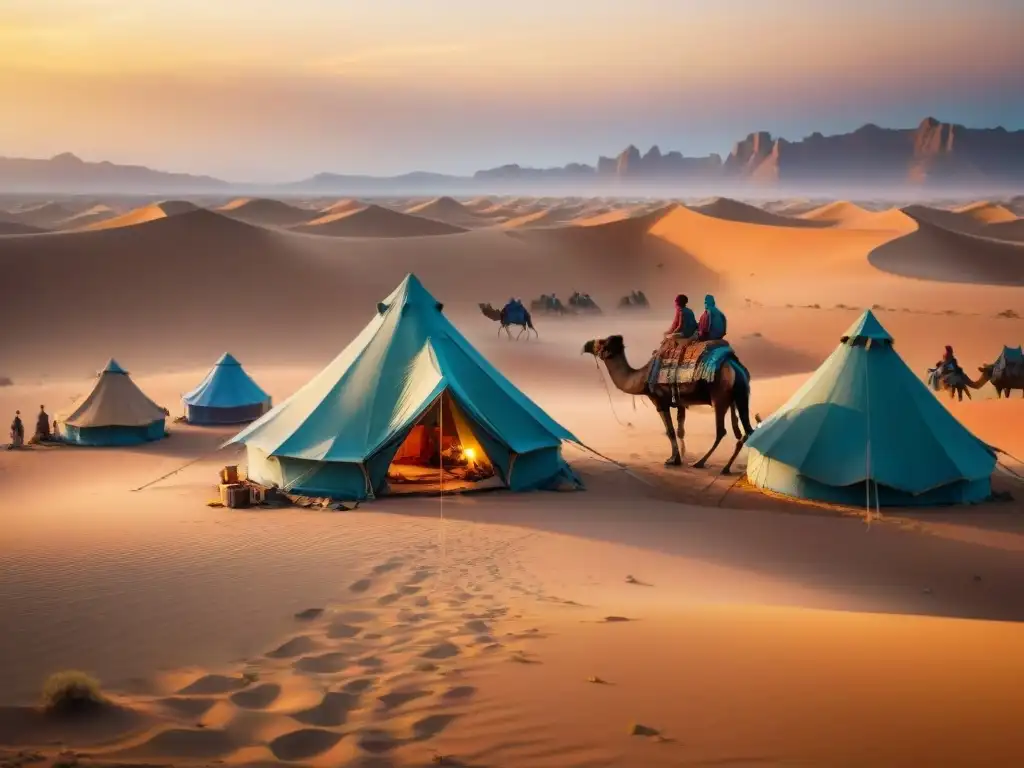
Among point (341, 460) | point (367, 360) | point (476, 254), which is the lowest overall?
point (341, 460)

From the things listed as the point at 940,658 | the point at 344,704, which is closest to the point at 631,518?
the point at 940,658

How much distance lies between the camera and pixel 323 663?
21.7 feet

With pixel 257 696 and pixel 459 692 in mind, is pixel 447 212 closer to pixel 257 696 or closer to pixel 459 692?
pixel 257 696

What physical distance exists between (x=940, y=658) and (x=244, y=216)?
325ft

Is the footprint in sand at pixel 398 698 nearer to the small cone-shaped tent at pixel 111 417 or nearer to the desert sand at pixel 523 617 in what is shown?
the desert sand at pixel 523 617

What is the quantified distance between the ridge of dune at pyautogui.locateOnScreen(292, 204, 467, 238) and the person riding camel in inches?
2494

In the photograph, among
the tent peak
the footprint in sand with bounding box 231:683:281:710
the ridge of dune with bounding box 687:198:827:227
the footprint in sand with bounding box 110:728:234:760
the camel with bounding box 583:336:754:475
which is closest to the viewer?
the footprint in sand with bounding box 110:728:234:760

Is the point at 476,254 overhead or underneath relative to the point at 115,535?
overhead

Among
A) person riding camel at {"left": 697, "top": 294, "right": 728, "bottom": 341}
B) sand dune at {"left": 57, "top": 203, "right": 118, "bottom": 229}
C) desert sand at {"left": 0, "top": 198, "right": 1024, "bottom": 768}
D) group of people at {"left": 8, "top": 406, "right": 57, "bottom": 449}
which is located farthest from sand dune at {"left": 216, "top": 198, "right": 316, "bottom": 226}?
person riding camel at {"left": 697, "top": 294, "right": 728, "bottom": 341}

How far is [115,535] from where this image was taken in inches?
412

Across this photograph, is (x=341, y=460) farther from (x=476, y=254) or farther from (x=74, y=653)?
(x=476, y=254)

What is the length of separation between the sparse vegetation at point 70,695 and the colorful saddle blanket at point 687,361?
10221mm

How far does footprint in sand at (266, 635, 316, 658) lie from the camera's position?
22.5 feet

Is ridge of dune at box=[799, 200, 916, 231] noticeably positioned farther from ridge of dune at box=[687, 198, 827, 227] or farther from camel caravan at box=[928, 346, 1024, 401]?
camel caravan at box=[928, 346, 1024, 401]
